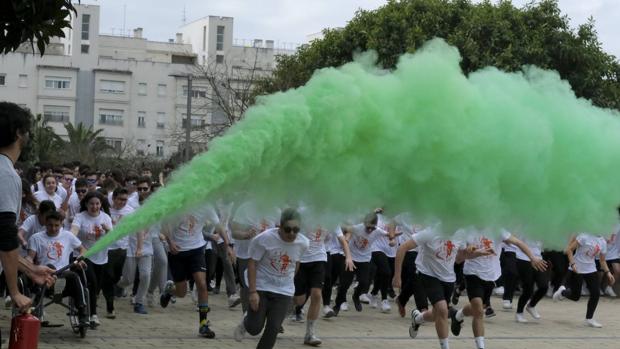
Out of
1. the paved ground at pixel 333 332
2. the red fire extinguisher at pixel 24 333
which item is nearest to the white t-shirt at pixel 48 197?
the paved ground at pixel 333 332

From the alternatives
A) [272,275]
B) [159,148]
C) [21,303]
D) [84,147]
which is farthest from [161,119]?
[21,303]

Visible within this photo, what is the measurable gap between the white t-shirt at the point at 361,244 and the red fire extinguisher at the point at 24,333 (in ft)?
33.5

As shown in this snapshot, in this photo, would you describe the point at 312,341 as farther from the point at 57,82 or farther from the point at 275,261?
the point at 57,82

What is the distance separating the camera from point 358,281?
1577 centimetres

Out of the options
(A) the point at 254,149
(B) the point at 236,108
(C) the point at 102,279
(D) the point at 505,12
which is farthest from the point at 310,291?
(B) the point at 236,108

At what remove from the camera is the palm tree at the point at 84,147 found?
5300cm

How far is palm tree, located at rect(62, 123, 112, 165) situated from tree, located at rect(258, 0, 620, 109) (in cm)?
2541

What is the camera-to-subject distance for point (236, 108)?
32.4m

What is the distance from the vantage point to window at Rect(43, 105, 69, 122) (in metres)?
69.4

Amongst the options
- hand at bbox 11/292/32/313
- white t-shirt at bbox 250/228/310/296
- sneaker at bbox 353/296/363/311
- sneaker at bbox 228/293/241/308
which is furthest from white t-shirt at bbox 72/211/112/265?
hand at bbox 11/292/32/313

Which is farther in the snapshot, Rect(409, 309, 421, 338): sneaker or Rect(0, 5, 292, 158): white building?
Rect(0, 5, 292, 158): white building

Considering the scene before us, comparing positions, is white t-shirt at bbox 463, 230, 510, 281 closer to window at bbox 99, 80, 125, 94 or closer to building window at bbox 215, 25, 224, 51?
window at bbox 99, 80, 125, 94

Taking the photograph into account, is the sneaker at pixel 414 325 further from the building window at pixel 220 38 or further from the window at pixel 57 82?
the building window at pixel 220 38

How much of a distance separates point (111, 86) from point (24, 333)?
218 feet
